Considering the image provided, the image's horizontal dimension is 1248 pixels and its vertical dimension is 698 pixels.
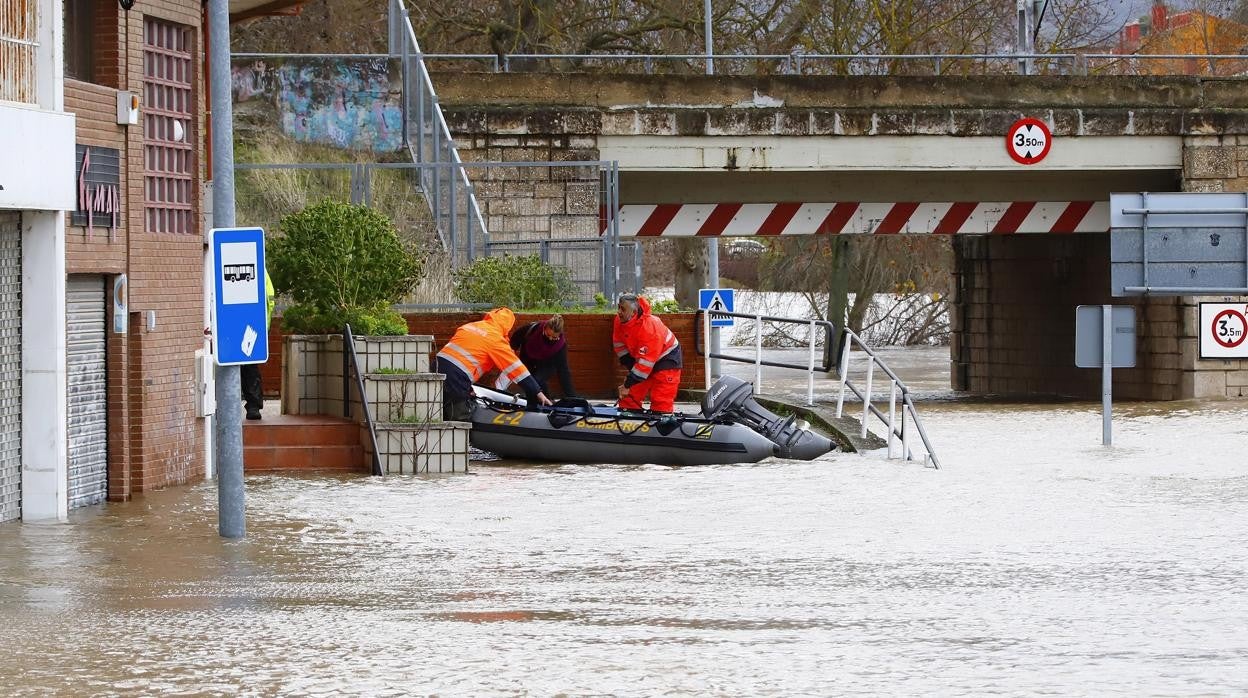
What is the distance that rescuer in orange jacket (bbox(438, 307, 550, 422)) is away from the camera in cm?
1931

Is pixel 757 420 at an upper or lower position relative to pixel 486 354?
lower

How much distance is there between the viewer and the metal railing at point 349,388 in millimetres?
17812

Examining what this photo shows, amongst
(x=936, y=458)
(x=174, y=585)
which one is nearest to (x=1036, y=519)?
(x=936, y=458)

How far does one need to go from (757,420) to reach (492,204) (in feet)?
27.6

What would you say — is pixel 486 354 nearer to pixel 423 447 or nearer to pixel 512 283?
pixel 423 447

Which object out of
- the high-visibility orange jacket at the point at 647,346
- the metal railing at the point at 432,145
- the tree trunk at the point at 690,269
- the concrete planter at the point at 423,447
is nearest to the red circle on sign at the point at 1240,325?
the high-visibility orange jacket at the point at 647,346

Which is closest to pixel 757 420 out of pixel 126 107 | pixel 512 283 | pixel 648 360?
pixel 648 360

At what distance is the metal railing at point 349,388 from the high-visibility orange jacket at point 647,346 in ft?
11.6

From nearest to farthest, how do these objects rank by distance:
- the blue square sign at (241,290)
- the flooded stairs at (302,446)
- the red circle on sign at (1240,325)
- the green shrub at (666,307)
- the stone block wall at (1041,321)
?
1. the blue square sign at (241,290)
2. the flooded stairs at (302,446)
3. the green shrub at (666,307)
4. the red circle on sign at (1240,325)
5. the stone block wall at (1041,321)

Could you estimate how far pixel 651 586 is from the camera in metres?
11.2

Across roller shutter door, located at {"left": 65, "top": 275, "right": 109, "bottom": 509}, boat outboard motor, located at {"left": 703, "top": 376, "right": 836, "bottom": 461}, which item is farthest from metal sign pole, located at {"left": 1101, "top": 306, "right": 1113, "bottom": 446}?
roller shutter door, located at {"left": 65, "top": 275, "right": 109, "bottom": 509}

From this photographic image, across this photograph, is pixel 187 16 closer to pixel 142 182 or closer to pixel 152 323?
pixel 142 182

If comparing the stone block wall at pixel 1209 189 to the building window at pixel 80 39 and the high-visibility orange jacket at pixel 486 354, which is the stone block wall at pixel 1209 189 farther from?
the building window at pixel 80 39

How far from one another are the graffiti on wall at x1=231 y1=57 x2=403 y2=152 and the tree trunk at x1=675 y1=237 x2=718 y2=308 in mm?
25878
